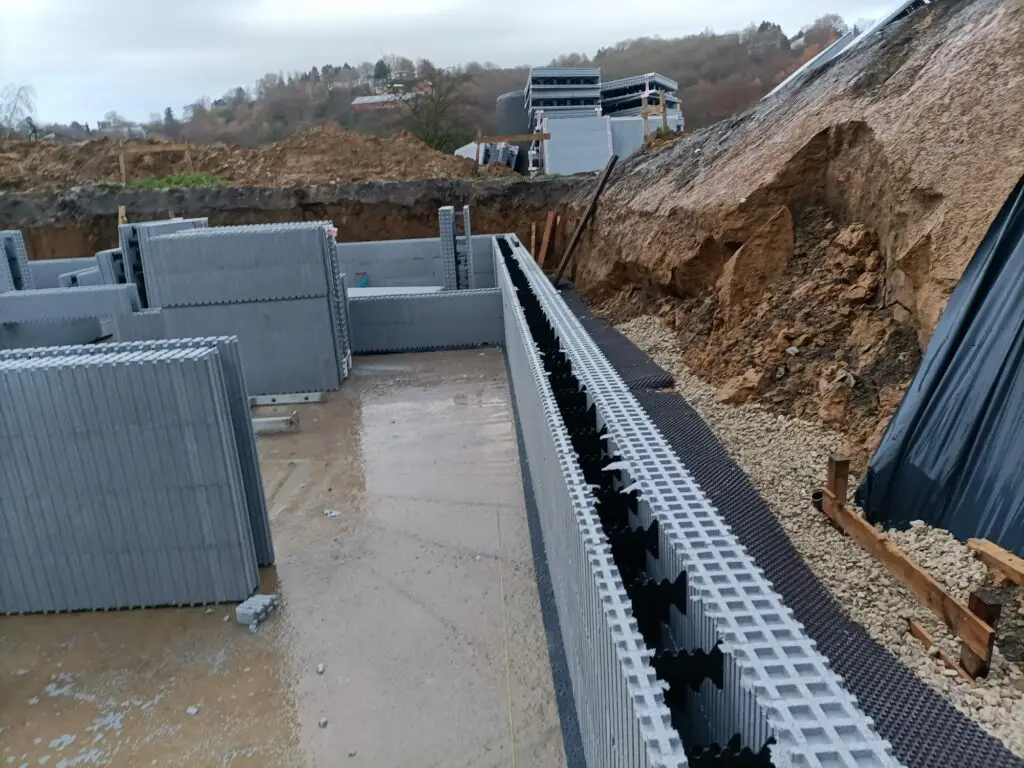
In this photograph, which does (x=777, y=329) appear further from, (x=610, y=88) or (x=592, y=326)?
(x=610, y=88)

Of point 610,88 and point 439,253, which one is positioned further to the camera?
point 610,88

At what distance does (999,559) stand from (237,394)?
212 inches

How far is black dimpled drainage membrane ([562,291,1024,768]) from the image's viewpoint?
3475 mm

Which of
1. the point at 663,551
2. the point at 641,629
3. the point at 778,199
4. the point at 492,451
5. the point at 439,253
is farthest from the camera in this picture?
the point at 439,253

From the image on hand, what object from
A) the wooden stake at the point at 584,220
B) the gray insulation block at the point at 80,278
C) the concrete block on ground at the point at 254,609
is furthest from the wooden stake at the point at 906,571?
the gray insulation block at the point at 80,278

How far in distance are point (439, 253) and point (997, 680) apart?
14308 mm

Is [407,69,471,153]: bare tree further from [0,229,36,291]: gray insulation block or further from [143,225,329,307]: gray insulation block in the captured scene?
[143,225,329,307]: gray insulation block

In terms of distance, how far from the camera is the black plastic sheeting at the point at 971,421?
478 centimetres

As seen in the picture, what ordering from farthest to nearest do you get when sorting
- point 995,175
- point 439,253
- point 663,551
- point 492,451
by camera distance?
point 439,253 → point 492,451 → point 995,175 → point 663,551

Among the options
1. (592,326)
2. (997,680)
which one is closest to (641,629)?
(997,680)

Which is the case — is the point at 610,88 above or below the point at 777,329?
above

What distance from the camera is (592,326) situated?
12930 mm

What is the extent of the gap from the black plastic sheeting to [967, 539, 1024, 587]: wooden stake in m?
0.20

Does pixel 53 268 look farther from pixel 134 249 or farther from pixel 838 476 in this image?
pixel 838 476
